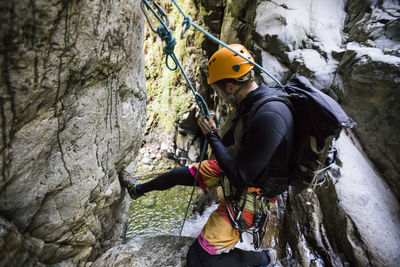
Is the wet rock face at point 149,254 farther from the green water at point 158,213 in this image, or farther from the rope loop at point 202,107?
the rope loop at point 202,107

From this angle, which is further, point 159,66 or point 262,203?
point 159,66

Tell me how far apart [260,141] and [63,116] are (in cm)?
173

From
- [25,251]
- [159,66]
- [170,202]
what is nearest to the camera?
[25,251]

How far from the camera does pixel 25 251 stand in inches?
63.6

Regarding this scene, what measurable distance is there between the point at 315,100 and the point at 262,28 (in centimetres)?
508

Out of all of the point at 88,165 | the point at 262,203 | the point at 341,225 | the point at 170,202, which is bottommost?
the point at 170,202

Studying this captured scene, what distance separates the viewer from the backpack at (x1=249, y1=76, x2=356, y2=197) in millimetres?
1627

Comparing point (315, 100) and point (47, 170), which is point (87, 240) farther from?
point (315, 100)

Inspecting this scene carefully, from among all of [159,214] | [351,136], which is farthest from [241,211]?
[159,214]

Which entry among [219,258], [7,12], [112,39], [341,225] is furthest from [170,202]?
[7,12]

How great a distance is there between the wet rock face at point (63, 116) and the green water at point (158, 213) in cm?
225

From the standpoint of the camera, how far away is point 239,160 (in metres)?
1.89

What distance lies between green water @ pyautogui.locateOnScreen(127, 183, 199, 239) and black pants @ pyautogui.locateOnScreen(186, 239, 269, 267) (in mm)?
2336

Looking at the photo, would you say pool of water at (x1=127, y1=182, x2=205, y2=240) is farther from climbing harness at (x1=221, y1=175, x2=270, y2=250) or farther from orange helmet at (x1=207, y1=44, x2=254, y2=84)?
orange helmet at (x1=207, y1=44, x2=254, y2=84)
